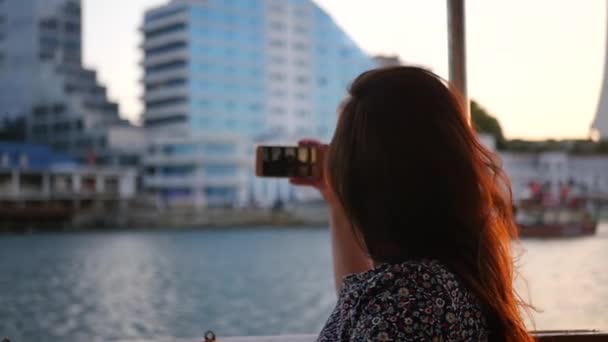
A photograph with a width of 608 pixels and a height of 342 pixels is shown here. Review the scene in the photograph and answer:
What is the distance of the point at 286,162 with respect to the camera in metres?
0.94

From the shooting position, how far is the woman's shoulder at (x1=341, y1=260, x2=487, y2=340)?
536mm

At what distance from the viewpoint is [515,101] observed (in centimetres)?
973

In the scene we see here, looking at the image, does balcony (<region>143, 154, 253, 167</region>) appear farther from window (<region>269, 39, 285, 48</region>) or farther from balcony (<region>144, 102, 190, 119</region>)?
window (<region>269, 39, 285, 48</region>)

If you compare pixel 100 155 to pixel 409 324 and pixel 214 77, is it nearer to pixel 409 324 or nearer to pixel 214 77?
pixel 214 77

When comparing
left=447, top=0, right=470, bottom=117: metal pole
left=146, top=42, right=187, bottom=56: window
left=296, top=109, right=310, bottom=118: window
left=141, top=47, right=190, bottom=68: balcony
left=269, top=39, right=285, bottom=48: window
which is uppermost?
left=269, top=39, right=285, bottom=48: window

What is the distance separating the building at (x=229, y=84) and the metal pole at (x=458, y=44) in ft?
93.8

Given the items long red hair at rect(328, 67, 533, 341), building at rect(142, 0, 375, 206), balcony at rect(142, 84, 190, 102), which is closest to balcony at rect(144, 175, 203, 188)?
building at rect(142, 0, 375, 206)

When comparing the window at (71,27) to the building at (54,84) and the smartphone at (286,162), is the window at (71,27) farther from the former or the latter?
the smartphone at (286,162)

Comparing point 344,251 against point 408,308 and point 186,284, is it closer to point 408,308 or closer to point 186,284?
point 408,308

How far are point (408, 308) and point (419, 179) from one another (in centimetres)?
9

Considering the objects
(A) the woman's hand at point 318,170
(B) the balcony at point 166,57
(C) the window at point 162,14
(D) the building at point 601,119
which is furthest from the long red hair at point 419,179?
(C) the window at point 162,14

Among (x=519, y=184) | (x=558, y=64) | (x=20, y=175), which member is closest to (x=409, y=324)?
(x=558, y=64)

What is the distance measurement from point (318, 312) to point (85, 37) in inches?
722

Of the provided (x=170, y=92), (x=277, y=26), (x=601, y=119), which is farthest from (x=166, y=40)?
(x=601, y=119)
